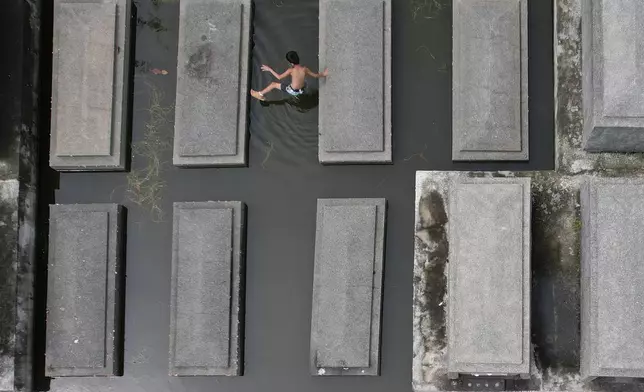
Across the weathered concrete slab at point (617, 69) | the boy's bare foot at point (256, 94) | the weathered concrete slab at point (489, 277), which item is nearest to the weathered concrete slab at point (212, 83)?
the boy's bare foot at point (256, 94)

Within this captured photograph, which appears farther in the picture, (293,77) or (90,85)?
(90,85)

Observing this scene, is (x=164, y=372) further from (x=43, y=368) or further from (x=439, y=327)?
(x=439, y=327)

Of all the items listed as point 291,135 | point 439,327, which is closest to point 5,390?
point 291,135

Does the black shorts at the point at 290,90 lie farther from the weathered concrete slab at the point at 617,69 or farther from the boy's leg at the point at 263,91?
the weathered concrete slab at the point at 617,69

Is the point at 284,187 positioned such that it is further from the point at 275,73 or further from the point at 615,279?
the point at 615,279

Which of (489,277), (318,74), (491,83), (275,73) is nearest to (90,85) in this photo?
(275,73)

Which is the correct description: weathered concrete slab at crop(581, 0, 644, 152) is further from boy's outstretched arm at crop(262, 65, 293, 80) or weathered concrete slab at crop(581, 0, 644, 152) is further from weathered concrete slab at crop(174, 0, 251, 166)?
weathered concrete slab at crop(174, 0, 251, 166)

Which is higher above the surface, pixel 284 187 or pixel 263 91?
pixel 263 91
